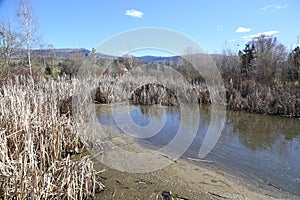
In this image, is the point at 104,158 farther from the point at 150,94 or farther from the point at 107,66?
the point at 107,66

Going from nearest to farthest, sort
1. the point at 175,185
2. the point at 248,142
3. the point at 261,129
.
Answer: the point at 175,185
the point at 248,142
the point at 261,129

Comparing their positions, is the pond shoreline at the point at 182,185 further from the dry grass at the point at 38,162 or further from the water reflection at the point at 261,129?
the water reflection at the point at 261,129

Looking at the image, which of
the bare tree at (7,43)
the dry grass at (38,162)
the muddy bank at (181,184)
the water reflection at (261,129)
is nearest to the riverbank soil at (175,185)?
the muddy bank at (181,184)

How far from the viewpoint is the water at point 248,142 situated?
10.7 ft

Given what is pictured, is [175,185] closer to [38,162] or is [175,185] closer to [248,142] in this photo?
[38,162]

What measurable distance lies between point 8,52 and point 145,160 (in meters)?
8.73

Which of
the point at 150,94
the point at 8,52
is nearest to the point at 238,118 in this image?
the point at 150,94

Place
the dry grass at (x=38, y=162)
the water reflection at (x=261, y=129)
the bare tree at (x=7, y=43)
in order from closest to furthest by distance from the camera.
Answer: the dry grass at (x=38, y=162), the water reflection at (x=261, y=129), the bare tree at (x=7, y=43)

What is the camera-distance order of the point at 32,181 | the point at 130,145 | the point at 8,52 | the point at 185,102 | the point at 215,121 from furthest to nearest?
the point at 185,102 < the point at 8,52 < the point at 215,121 < the point at 130,145 < the point at 32,181

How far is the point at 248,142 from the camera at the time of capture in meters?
4.81

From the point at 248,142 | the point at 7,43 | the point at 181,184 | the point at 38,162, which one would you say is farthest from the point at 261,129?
the point at 7,43

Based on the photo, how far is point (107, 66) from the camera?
12797 millimetres

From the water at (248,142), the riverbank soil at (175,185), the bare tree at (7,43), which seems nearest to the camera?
the riverbank soil at (175,185)

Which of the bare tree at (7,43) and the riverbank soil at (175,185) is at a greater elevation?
the bare tree at (7,43)
